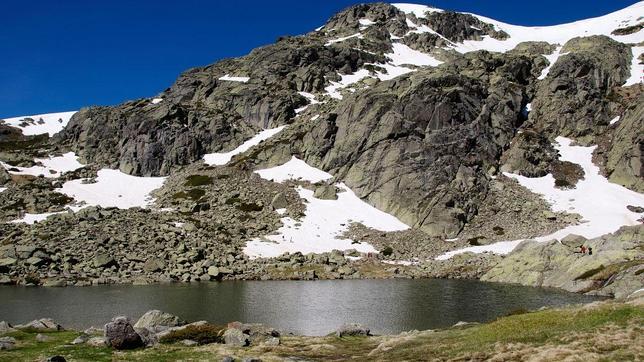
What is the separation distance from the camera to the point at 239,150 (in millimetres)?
166250

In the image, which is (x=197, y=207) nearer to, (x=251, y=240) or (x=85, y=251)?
(x=251, y=240)

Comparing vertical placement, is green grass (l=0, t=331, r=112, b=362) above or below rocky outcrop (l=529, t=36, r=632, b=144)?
below

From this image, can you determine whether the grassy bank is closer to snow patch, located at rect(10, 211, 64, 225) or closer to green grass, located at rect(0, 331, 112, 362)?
green grass, located at rect(0, 331, 112, 362)

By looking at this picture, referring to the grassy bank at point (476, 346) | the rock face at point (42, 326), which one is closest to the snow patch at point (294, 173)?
the rock face at point (42, 326)

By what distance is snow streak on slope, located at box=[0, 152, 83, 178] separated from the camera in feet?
502

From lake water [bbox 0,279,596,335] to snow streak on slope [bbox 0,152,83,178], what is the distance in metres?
87.3

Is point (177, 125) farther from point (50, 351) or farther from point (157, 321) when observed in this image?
point (50, 351)

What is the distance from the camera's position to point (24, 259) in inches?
3494

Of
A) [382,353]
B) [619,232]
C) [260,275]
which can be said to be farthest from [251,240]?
[382,353]

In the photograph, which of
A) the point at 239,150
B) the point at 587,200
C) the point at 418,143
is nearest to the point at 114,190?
the point at 239,150

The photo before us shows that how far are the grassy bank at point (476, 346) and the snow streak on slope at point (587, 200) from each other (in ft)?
261

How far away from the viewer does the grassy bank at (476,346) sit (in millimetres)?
22062

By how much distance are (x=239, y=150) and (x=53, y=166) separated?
6155 cm

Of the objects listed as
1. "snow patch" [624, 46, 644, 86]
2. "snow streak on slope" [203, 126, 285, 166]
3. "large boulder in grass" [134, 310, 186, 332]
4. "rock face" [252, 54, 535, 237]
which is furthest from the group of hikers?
"snow patch" [624, 46, 644, 86]
